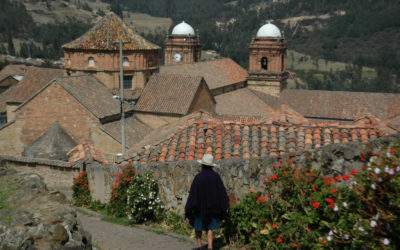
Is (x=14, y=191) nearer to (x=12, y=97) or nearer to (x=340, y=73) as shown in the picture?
(x=12, y=97)

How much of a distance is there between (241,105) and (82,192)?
22.5m

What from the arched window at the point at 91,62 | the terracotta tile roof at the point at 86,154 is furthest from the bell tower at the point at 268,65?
the terracotta tile roof at the point at 86,154

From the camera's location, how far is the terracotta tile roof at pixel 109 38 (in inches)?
972

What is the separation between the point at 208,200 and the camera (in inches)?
231

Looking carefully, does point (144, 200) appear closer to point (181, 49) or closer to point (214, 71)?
point (214, 71)

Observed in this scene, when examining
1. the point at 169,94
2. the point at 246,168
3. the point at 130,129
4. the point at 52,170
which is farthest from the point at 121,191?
the point at 169,94

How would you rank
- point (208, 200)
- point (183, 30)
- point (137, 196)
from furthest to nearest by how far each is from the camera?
point (183, 30)
point (137, 196)
point (208, 200)

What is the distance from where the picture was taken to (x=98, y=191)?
10.3 metres

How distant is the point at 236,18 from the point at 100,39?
510 feet

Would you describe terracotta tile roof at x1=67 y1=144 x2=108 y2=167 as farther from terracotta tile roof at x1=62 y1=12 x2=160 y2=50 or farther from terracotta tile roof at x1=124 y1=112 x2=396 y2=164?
terracotta tile roof at x1=62 y1=12 x2=160 y2=50

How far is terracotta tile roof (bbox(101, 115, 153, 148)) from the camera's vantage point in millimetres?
20931

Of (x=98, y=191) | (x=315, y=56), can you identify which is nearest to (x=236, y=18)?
(x=315, y=56)

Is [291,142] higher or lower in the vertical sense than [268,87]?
lower

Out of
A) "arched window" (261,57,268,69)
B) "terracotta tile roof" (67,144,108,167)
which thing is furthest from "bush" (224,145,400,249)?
Answer: "arched window" (261,57,268,69)
